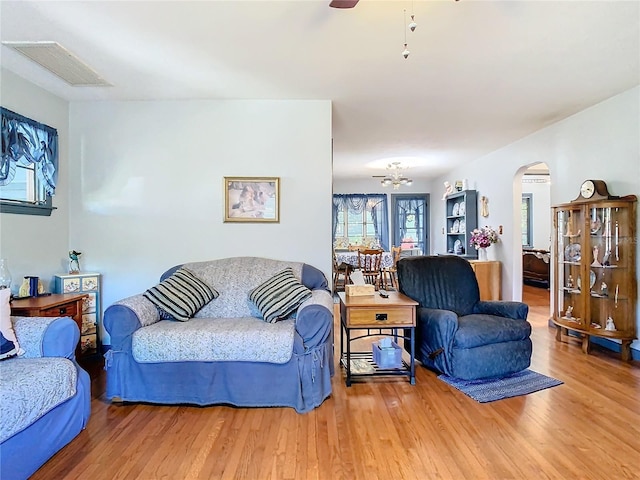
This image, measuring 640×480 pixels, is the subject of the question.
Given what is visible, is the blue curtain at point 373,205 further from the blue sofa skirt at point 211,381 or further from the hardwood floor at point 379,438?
the blue sofa skirt at point 211,381

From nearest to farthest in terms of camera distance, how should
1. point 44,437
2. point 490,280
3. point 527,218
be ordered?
point 44,437 → point 490,280 → point 527,218

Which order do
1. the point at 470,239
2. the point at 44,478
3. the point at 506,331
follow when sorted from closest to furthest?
1. the point at 44,478
2. the point at 506,331
3. the point at 470,239

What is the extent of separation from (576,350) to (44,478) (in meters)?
4.41

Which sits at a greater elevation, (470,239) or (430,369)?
(470,239)

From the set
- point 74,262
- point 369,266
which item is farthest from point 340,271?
point 74,262

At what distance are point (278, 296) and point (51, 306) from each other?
1697mm

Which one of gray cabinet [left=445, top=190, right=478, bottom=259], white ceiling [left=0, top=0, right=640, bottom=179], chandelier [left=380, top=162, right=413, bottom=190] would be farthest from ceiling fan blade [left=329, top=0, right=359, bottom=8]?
gray cabinet [left=445, top=190, right=478, bottom=259]

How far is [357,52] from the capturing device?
8.65 feet

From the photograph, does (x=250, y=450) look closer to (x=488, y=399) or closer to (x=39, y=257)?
(x=488, y=399)

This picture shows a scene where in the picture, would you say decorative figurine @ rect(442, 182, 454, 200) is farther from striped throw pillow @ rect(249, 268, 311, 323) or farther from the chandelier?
striped throw pillow @ rect(249, 268, 311, 323)

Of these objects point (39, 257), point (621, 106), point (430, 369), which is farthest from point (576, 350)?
point (39, 257)

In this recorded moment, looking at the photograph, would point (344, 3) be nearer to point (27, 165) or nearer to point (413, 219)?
point (27, 165)

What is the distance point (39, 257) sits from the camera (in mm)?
3221

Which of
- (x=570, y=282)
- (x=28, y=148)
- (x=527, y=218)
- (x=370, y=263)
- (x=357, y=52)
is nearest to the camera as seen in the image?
(x=357, y=52)
